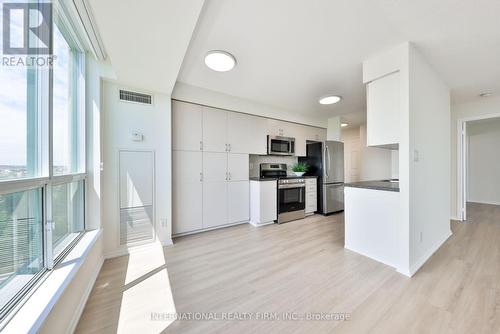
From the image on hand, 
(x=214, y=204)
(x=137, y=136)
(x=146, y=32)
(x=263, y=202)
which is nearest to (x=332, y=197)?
(x=263, y=202)

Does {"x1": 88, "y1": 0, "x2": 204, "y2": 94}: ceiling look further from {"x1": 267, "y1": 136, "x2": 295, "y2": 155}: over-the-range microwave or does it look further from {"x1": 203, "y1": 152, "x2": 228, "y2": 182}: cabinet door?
{"x1": 267, "y1": 136, "x2": 295, "y2": 155}: over-the-range microwave

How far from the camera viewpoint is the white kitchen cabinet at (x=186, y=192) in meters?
3.03

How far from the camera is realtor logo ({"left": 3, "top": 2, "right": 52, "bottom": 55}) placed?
39.0 inches

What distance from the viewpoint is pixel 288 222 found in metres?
3.89

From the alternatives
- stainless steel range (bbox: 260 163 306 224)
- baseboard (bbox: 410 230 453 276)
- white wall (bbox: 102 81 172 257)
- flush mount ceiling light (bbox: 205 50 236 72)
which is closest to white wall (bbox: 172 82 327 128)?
white wall (bbox: 102 81 172 257)

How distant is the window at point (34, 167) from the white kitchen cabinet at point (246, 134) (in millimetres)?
2229

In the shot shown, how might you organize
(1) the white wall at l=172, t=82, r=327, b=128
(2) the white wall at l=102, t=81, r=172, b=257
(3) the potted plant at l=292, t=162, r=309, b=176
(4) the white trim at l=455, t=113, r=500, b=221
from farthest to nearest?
(3) the potted plant at l=292, t=162, r=309, b=176 → (4) the white trim at l=455, t=113, r=500, b=221 → (1) the white wall at l=172, t=82, r=327, b=128 → (2) the white wall at l=102, t=81, r=172, b=257

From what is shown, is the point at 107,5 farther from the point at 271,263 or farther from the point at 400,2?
the point at 271,263

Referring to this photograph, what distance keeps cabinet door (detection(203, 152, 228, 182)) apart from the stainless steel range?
1.08 metres

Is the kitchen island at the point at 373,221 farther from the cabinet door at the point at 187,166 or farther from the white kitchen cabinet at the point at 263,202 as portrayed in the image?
the cabinet door at the point at 187,166

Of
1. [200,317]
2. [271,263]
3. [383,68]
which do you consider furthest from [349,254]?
[383,68]

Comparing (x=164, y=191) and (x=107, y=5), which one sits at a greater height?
(x=107, y=5)

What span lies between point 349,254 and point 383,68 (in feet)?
7.49

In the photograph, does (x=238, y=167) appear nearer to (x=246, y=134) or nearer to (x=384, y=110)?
(x=246, y=134)
